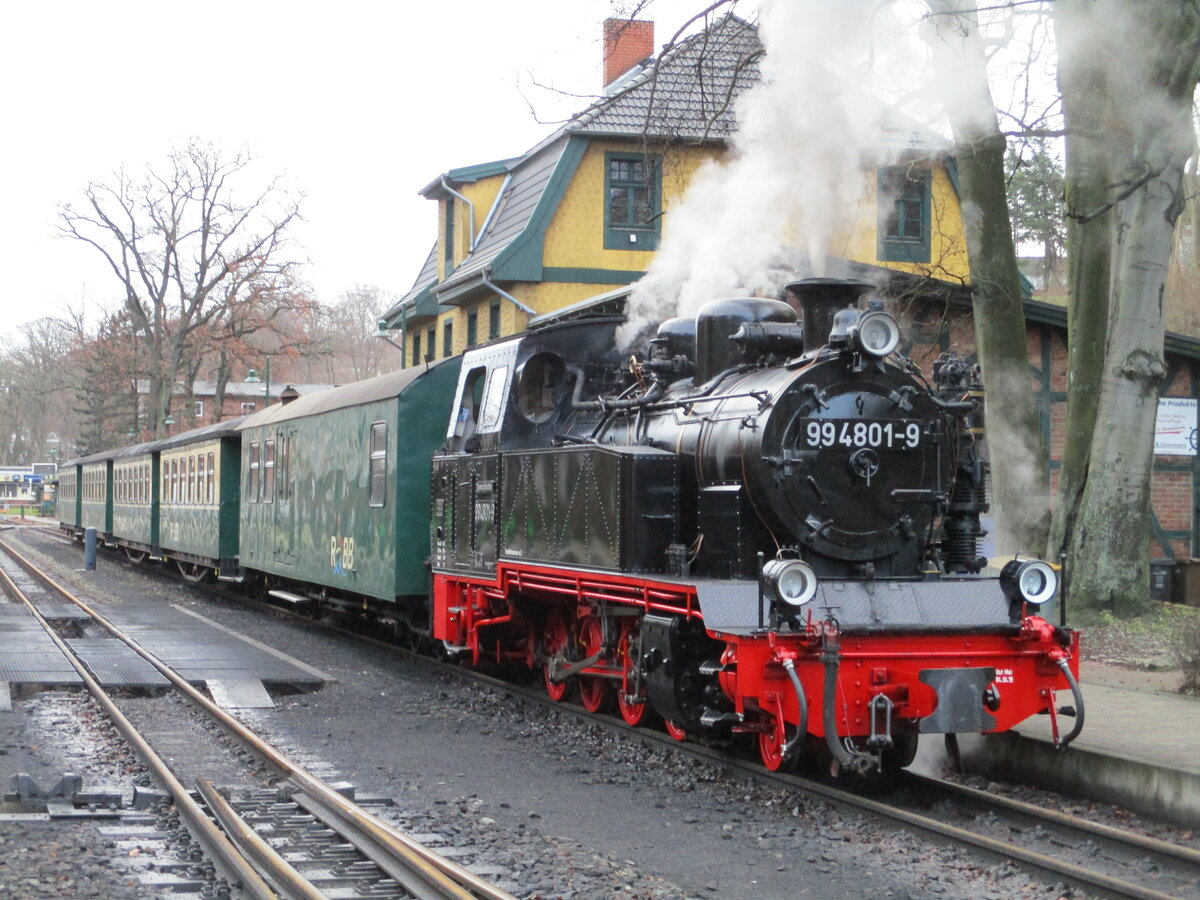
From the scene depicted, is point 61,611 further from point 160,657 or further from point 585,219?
point 585,219

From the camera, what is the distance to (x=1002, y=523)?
43.3 feet

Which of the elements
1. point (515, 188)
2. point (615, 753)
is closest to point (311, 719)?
point (615, 753)

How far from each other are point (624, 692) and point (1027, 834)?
113 inches

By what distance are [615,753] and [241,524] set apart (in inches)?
439

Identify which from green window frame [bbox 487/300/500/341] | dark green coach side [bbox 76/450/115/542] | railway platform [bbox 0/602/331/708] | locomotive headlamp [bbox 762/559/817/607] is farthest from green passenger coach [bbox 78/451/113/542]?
locomotive headlamp [bbox 762/559/817/607]

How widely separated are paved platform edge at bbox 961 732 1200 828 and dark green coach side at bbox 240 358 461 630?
5.59 metres

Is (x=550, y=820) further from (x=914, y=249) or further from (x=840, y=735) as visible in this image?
(x=914, y=249)

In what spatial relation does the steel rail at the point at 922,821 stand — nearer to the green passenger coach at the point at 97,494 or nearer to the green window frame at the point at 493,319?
the green window frame at the point at 493,319

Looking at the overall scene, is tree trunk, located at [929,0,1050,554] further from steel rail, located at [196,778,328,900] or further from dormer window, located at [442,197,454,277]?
dormer window, located at [442,197,454,277]

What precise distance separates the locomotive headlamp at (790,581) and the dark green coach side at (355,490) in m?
5.74

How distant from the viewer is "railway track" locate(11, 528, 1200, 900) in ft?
17.2

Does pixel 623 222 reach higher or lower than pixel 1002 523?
higher

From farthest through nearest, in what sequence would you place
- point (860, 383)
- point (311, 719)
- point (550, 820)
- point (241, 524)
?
point (241, 524) → point (311, 719) → point (860, 383) → point (550, 820)

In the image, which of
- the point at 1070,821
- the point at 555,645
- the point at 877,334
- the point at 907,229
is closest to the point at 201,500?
the point at 907,229
